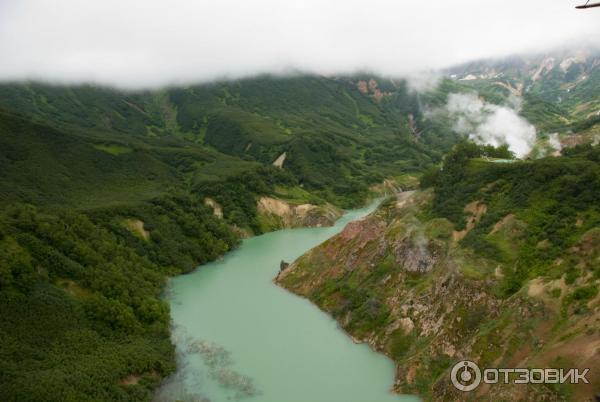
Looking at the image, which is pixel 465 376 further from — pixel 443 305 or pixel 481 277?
pixel 481 277

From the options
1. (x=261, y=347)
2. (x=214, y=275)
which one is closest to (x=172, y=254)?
(x=214, y=275)

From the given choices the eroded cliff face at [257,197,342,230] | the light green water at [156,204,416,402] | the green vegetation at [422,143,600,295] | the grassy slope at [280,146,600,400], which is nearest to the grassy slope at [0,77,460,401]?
the light green water at [156,204,416,402]

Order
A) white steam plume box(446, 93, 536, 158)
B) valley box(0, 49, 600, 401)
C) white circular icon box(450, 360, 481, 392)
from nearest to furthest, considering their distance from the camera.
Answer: white circular icon box(450, 360, 481, 392)
valley box(0, 49, 600, 401)
white steam plume box(446, 93, 536, 158)

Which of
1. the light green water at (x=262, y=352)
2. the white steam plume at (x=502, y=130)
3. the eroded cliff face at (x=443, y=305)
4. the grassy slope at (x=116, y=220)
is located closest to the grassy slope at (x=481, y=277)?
the eroded cliff face at (x=443, y=305)

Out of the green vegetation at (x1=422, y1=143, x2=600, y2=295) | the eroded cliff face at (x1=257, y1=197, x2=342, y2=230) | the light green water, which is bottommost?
the eroded cliff face at (x1=257, y1=197, x2=342, y2=230)

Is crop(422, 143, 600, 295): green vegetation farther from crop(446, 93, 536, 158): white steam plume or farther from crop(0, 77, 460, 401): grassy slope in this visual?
crop(446, 93, 536, 158): white steam plume

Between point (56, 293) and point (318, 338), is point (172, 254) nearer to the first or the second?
point (56, 293)

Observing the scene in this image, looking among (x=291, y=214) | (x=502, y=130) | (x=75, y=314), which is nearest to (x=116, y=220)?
(x=75, y=314)
